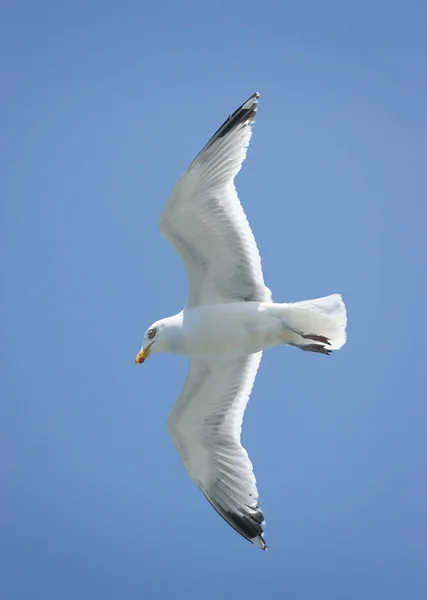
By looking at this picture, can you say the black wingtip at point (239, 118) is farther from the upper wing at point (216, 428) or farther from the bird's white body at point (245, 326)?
the upper wing at point (216, 428)

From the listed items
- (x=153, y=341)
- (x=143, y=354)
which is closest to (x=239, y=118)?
(x=153, y=341)

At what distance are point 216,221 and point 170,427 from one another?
6.29ft

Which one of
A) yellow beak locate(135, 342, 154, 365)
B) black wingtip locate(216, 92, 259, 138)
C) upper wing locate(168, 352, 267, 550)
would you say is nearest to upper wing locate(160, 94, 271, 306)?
black wingtip locate(216, 92, 259, 138)

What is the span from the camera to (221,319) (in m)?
8.77

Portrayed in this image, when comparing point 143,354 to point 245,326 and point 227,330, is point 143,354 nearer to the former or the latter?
point 227,330

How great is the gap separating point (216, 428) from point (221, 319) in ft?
3.80

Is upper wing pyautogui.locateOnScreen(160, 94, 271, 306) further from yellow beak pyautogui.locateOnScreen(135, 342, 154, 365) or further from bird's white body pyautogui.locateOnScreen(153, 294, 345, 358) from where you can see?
yellow beak pyautogui.locateOnScreen(135, 342, 154, 365)

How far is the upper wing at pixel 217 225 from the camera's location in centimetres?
856

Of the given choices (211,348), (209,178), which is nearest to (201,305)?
(211,348)

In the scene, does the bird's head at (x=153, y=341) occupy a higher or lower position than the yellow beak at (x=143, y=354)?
higher

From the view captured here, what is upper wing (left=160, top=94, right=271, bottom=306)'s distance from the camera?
8.56 meters

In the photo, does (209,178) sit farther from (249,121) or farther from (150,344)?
(150,344)

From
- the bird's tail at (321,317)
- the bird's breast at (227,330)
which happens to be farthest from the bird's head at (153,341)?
the bird's tail at (321,317)

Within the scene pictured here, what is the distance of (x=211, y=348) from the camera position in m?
8.88
